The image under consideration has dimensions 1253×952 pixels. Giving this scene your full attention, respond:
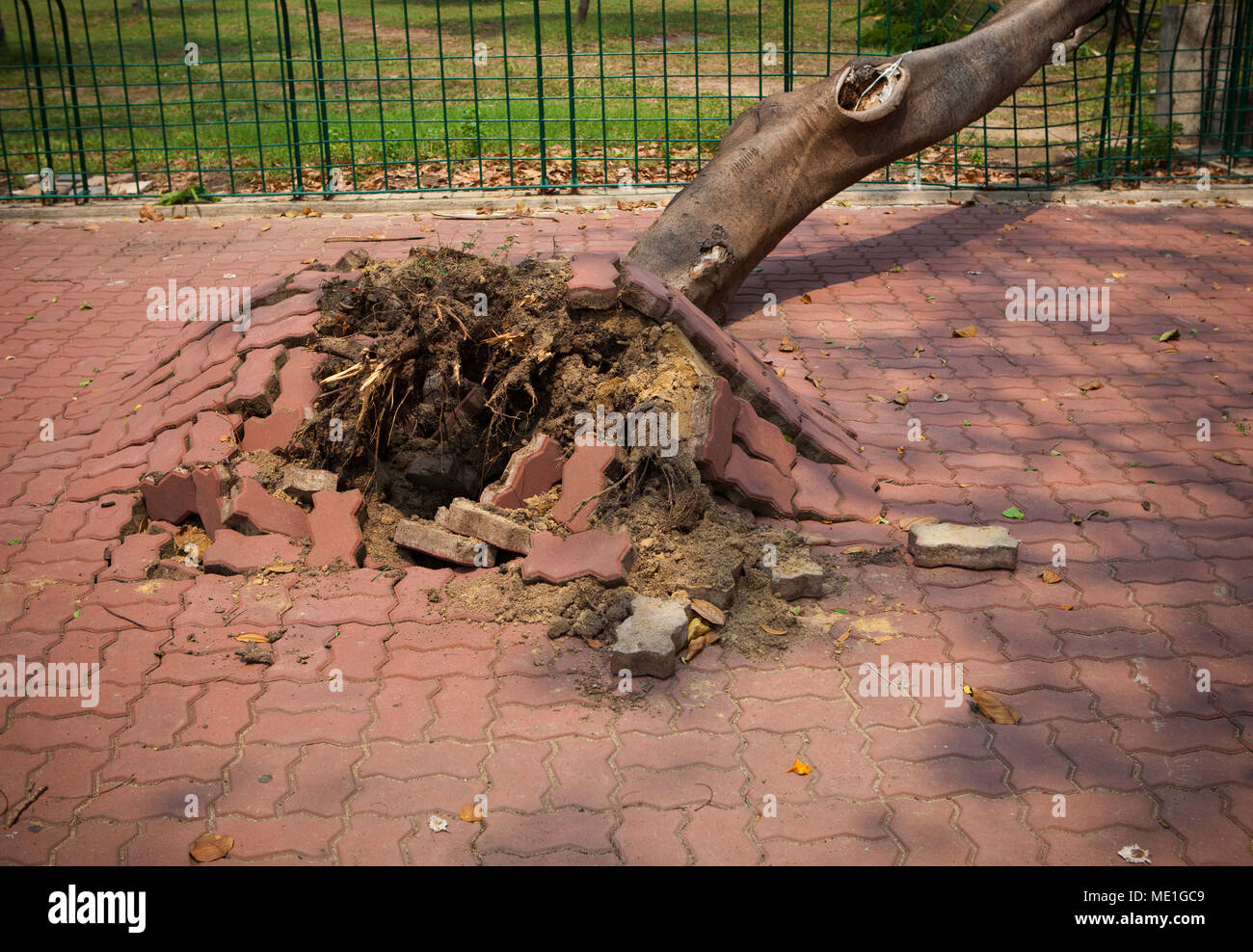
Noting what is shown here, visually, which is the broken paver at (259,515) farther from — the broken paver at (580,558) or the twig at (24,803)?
the twig at (24,803)

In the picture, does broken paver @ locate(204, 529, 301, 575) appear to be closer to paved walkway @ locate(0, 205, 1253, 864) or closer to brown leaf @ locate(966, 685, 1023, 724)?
paved walkway @ locate(0, 205, 1253, 864)

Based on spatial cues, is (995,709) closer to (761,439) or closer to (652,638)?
(652,638)

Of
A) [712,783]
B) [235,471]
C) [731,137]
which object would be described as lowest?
[712,783]

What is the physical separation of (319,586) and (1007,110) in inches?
451

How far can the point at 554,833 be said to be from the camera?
120 inches

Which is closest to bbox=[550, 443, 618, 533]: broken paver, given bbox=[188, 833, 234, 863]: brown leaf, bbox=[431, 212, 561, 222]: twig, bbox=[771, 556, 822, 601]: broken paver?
bbox=[771, 556, 822, 601]: broken paver

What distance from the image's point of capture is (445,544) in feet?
→ 14.4

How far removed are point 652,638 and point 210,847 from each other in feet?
4.94

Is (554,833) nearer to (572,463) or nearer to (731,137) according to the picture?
(572,463)

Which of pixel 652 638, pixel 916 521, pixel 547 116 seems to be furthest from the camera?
pixel 547 116

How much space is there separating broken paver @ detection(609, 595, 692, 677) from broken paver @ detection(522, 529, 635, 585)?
8.0 inches

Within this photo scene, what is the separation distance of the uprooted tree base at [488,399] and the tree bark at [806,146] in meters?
1.72

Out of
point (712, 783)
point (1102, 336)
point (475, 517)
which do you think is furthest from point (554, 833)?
point (1102, 336)

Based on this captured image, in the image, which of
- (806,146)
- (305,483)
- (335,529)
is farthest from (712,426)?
(806,146)
